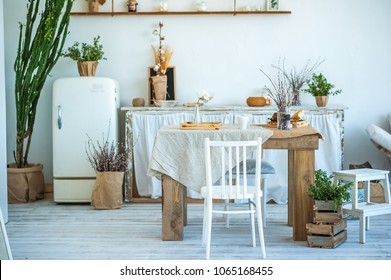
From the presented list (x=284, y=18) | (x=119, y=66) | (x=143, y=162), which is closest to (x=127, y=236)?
(x=143, y=162)

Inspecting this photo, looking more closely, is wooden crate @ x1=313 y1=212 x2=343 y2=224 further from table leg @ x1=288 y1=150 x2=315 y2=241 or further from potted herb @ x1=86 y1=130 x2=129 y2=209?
potted herb @ x1=86 y1=130 x2=129 y2=209

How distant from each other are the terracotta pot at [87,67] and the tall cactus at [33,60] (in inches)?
10.2

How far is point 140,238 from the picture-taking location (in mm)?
5324

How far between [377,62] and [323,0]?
861 mm

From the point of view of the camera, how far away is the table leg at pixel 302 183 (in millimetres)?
5047

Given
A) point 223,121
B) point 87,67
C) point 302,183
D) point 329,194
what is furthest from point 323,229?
point 87,67

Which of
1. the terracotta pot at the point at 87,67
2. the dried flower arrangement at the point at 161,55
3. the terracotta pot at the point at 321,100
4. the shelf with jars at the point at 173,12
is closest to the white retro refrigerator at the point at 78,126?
the terracotta pot at the point at 87,67

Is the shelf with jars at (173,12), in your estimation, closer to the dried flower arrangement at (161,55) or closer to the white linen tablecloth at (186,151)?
the dried flower arrangement at (161,55)

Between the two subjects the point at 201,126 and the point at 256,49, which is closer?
the point at 201,126

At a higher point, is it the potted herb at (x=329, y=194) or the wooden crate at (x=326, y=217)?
the potted herb at (x=329, y=194)

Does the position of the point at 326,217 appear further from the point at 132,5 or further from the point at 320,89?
the point at 132,5

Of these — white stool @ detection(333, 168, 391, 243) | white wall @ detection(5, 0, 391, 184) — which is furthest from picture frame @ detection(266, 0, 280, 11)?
white stool @ detection(333, 168, 391, 243)

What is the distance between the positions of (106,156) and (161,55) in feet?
4.29
